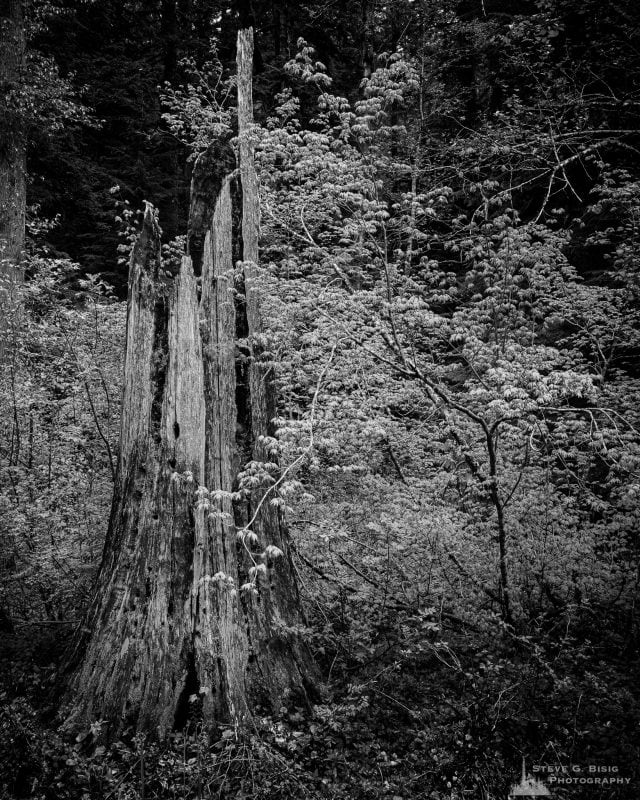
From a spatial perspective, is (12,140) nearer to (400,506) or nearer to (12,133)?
(12,133)

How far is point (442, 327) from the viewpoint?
6.21 metres

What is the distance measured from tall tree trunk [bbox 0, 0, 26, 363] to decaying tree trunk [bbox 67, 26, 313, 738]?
7.74 metres

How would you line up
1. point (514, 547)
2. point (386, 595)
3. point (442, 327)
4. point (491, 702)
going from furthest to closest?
point (442, 327) < point (514, 547) < point (386, 595) < point (491, 702)

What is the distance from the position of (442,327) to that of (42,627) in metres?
5.21

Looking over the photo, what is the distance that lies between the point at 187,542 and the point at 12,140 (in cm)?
1066

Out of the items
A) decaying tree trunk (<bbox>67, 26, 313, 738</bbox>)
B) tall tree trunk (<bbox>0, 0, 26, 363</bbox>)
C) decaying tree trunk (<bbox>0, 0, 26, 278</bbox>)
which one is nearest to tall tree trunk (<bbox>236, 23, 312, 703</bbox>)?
decaying tree trunk (<bbox>67, 26, 313, 738</bbox>)

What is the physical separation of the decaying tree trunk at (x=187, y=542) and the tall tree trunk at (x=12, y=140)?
774cm

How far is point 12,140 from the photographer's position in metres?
10.5

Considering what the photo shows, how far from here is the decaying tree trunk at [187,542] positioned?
341 cm

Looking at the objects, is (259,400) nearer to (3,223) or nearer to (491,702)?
(491,702)

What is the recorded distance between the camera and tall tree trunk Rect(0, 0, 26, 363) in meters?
10.1

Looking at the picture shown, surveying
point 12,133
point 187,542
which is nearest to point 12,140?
point 12,133

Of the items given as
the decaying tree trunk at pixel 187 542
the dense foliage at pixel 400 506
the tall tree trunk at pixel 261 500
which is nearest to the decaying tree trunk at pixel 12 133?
the dense foliage at pixel 400 506

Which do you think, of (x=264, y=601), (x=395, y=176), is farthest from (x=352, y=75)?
(x=264, y=601)
